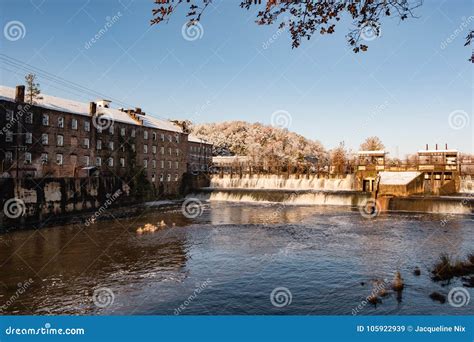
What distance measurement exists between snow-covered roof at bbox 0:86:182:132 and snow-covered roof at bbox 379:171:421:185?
32.7 m

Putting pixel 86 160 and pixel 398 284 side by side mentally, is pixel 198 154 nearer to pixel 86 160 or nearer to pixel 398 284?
pixel 86 160

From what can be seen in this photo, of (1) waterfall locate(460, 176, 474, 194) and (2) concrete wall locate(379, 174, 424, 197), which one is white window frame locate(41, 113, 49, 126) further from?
(1) waterfall locate(460, 176, 474, 194)

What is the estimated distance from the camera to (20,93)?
35.8 meters

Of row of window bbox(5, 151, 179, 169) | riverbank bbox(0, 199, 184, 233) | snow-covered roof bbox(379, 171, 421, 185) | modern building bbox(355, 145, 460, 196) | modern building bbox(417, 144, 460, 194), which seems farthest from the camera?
modern building bbox(417, 144, 460, 194)

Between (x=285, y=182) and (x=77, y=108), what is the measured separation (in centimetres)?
3049

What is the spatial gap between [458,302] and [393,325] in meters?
6.17

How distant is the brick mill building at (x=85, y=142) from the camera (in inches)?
1412

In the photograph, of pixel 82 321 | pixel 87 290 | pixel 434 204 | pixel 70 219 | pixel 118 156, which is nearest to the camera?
pixel 82 321

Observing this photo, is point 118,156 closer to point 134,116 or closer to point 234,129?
point 134,116

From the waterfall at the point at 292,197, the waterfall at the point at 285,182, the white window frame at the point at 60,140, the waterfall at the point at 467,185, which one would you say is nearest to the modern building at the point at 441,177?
the waterfall at the point at 467,185

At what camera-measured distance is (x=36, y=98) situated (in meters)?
39.6

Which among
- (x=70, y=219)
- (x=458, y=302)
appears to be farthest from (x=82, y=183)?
(x=458, y=302)

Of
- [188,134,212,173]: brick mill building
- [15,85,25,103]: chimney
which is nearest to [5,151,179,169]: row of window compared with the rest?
[15,85,25,103]: chimney

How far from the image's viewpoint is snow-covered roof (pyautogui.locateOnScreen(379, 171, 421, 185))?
143 feet
